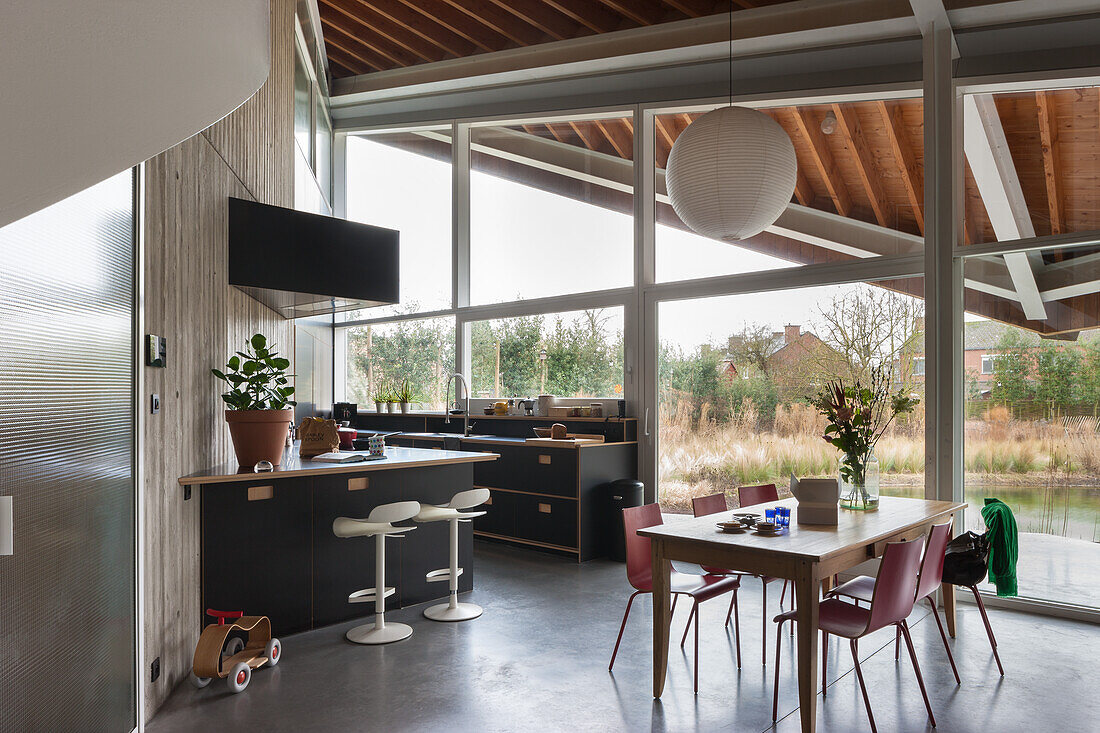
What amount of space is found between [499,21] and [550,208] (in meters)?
1.82

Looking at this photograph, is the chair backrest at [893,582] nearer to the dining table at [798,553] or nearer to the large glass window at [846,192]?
the dining table at [798,553]

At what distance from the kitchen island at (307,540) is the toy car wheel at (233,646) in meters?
0.28

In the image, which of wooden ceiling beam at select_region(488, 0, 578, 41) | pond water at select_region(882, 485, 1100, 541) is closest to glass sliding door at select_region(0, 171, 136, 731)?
wooden ceiling beam at select_region(488, 0, 578, 41)

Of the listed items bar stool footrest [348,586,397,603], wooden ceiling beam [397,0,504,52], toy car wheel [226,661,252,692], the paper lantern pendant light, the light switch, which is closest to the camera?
the light switch

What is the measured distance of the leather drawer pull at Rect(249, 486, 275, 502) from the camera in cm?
409

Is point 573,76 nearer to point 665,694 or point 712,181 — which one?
point 712,181

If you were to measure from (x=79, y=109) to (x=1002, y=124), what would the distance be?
570 cm

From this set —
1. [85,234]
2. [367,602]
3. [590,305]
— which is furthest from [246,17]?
[590,305]

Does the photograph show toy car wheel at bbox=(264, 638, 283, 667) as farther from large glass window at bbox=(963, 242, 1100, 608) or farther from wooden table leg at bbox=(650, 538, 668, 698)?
large glass window at bbox=(963, 242, 1100, 608)

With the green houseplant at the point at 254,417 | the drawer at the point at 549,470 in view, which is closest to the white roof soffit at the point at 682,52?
the drawer at the point at 549,470

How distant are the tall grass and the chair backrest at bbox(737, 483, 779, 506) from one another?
1.07 meters

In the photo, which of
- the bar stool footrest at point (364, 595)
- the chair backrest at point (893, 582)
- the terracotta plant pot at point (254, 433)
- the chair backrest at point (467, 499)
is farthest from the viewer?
the chair backrest at point (467, 499)

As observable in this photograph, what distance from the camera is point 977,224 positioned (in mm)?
5109

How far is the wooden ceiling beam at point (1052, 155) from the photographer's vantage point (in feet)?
15.9
